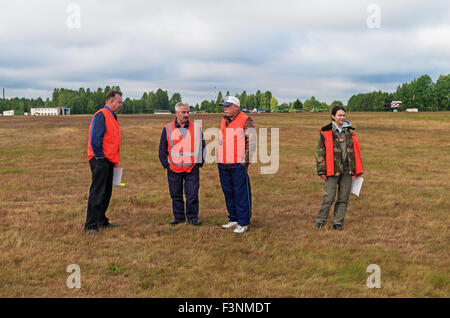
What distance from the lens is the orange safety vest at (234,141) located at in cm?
697

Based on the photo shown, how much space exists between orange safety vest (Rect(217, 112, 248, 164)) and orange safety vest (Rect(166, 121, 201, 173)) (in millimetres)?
696

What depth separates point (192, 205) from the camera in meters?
7.67

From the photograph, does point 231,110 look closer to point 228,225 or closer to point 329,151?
point 329,151

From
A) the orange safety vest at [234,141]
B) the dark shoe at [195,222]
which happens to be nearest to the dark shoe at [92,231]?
the dark shoe at [195,222]

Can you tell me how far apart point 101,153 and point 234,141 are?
8.10 ft

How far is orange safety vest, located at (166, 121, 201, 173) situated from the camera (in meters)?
7.45

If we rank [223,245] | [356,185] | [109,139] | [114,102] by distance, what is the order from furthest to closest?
1. [356,185]
2. [114,102]
3. [109,139]
4. [223,245]

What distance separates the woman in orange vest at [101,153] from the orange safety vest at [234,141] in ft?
6.85

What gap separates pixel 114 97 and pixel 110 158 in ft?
3.84

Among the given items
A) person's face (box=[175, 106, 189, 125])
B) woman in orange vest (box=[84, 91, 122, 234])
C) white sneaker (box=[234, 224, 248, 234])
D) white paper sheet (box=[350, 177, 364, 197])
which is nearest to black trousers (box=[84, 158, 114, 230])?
woman in orange vest (box=[84, 91, 122, 234])

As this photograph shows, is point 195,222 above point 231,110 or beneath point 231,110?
beneath

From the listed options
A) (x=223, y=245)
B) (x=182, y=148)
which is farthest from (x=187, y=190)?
(x=223, y=245)

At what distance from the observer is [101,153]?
22.8 feet
